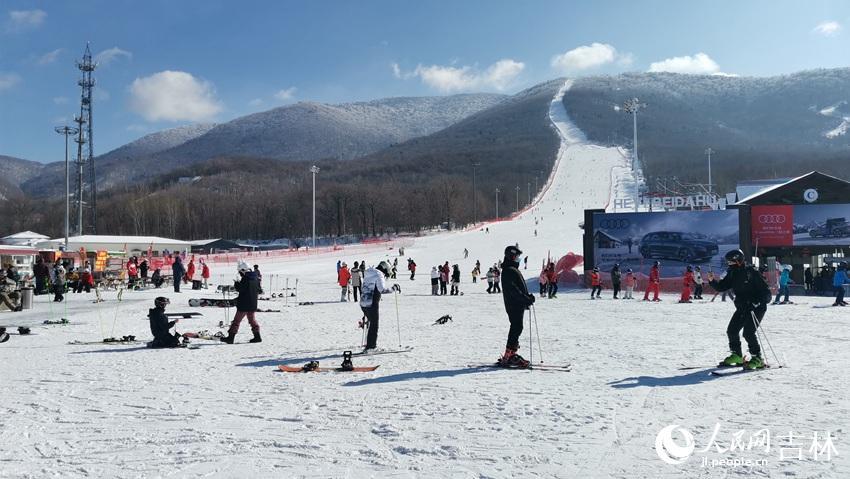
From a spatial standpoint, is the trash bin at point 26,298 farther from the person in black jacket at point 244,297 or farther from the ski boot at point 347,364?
the ski boot at point 347,364

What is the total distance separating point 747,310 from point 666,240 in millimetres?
21622

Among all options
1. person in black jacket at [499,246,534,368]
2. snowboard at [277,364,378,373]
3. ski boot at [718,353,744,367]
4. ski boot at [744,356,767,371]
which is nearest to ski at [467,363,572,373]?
person in black jacket at [499,246,534,368]

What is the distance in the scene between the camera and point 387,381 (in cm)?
798

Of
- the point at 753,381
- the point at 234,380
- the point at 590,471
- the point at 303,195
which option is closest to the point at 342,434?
the point at 590,471

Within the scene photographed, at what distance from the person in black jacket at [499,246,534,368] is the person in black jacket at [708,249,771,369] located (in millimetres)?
2814

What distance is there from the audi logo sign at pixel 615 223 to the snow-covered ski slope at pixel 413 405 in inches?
626

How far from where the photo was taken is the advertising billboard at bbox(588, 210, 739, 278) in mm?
28500

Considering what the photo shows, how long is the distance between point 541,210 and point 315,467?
Answer: 268 feet

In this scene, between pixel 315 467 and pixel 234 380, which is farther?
pixel 234 380

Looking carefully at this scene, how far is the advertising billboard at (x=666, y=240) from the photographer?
93.5 feet

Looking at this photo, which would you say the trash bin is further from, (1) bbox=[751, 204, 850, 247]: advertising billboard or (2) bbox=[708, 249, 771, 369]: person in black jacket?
(1) bbox=[751, 204, 850, 247]: advertising billboard

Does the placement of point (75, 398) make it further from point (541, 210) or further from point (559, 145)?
point (559, 145)

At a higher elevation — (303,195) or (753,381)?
(303,195)

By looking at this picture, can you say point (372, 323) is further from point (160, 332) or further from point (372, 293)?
point (160, 332)
